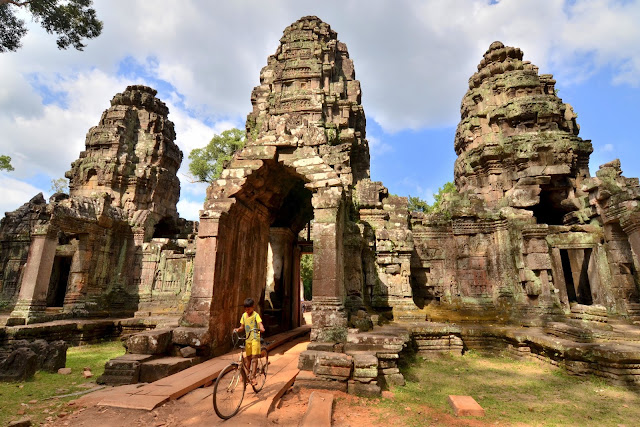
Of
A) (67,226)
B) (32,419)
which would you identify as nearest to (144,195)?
(67,226)

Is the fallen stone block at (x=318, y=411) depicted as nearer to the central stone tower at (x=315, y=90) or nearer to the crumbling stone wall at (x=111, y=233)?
the crumbling stone wall at (x=111, y=233)

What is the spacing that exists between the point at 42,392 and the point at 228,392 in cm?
335

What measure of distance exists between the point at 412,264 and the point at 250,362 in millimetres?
8840

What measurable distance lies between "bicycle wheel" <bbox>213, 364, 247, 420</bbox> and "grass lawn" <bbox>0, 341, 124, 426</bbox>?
6.38 feet

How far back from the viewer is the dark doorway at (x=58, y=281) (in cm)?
1670

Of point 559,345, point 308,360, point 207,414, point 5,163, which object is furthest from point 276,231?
point 5,163

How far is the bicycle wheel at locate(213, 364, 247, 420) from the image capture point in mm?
3729

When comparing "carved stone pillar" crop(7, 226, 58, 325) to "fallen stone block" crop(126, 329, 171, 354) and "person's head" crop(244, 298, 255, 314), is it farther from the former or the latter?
"person's head" crop(244, 298, 255, 314)

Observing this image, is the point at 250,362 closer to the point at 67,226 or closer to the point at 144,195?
the point at 67,226

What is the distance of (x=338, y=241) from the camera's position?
22.5ft

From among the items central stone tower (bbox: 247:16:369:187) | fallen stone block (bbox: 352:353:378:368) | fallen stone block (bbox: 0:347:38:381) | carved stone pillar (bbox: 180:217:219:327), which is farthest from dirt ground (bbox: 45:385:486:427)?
central stone tower (bbox: 247:16:369:187)

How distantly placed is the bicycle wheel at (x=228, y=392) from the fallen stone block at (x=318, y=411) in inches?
33.9

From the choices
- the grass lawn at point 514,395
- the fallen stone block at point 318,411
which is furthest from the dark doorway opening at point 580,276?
the fallen stone block at point 318,411

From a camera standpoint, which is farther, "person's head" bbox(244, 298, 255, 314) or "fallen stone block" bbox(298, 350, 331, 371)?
"fallen stone block" bbox(298, 350, 331, 371)
